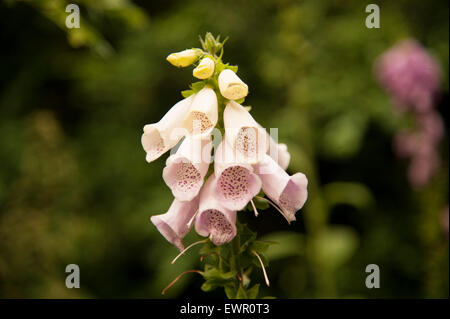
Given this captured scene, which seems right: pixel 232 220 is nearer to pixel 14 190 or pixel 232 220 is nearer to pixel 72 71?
pixel 14 190

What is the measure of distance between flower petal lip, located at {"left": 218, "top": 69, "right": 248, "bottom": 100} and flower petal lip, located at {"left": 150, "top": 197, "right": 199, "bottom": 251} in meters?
0.24

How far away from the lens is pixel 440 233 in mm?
1889

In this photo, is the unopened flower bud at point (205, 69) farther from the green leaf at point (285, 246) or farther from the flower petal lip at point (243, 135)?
the green leaf at point (285, 246)

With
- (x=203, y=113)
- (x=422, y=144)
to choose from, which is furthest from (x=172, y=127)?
(x=422, y=144)

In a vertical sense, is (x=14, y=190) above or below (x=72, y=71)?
below

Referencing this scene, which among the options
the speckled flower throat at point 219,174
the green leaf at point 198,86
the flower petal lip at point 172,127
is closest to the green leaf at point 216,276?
the speckled flower throat at point 219,174

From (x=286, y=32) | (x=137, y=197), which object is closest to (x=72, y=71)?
(x=137, y=197)

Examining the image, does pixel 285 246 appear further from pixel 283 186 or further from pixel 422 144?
pixel 283 186

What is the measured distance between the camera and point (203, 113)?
33.9 inches

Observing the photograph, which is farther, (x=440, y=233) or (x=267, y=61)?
(x=267, y=61)

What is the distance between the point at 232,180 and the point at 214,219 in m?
0.09

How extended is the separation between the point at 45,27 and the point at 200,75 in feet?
7.67

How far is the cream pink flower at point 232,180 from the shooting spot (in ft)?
2.73

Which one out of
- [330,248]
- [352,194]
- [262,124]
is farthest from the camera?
[262,124]
